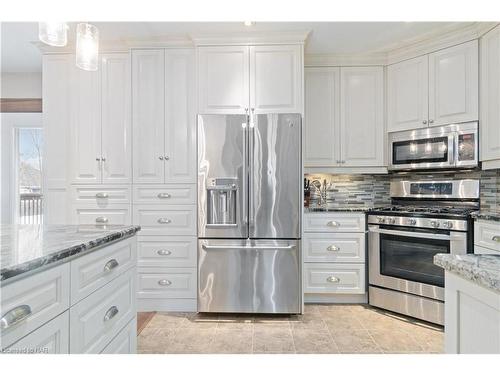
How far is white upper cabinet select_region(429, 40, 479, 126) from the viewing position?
2471mm

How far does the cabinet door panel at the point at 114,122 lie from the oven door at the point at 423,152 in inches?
104

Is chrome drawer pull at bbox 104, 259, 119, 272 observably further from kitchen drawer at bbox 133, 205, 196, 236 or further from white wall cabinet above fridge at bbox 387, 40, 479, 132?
white wall cabinet above fridge at bbox 387, 40, 479, 132

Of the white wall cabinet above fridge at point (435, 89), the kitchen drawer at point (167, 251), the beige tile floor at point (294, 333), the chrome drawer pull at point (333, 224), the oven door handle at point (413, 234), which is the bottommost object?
the beige tile floor at point (294, 333)

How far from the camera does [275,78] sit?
2600 mm

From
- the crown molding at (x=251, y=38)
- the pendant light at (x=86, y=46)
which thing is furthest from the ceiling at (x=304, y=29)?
the pendant light at (x=86, y=46)

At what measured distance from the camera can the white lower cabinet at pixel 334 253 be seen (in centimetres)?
281

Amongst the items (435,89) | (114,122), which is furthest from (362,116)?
(114,122)

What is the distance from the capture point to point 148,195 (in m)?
2.69

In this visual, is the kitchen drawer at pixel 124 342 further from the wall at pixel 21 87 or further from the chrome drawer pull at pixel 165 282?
the wall at pixel 21 87

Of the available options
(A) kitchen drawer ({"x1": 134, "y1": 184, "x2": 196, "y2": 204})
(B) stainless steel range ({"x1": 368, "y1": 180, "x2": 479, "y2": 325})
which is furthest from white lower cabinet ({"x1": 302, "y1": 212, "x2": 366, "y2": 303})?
(A) kitchen drawer ({"x1": 134, "y1": 184, "x2": 196, "y2": 204})

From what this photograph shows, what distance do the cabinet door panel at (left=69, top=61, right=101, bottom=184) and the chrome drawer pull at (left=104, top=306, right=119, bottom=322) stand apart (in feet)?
5.87

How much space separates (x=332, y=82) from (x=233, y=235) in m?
1.90

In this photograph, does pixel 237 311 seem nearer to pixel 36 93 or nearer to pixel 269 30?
pixel 269 30
